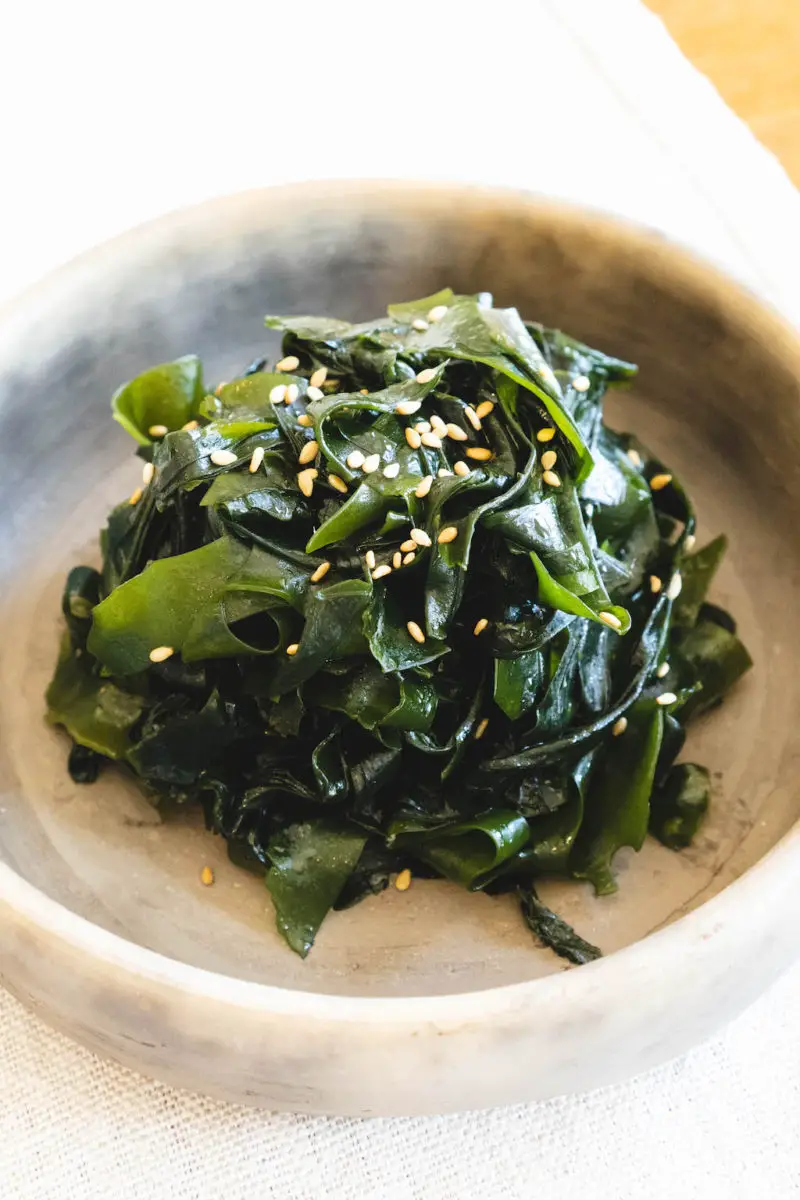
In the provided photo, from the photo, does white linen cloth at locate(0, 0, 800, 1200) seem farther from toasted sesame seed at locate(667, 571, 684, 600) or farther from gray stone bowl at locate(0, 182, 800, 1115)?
toasted sesame seed at locate(667, 571, 684, 600)

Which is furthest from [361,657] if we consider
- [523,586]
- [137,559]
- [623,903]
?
[623,903]

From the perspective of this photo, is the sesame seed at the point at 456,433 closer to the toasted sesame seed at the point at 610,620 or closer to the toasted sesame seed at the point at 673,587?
the toasted sesame seed at the point at 610,620

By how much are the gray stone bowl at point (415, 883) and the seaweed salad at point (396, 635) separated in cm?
7

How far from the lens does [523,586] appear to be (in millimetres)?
1537

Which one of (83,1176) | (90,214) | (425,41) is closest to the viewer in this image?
(83,1176)

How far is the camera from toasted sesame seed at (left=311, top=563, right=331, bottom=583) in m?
1.53

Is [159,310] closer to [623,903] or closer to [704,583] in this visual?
[704,583]

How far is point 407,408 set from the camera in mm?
1588

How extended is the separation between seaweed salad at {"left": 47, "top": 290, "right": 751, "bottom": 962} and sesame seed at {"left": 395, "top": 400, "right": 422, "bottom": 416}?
0.04 ft

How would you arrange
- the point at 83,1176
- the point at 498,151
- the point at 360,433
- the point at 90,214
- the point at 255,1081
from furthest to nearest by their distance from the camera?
the point at 498,151 → the point at 90,214 → the point at 360,433 → the point at 83,1176 → the point at 255,1081

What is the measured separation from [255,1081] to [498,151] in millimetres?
2529

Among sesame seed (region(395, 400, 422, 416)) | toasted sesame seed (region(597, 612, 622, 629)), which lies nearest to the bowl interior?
toasted sesame seed (region(597, 612, 622, 629))

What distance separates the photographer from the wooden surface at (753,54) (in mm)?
2830

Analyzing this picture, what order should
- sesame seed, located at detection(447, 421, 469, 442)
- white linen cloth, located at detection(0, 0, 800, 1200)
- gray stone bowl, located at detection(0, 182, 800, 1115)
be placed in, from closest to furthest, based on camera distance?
gray stone bowl, located at detection(0, 182, 800, 1115) → sesame seed, located at detection(447, 421, 469, 442) → white linen cloth, located at detection(0, 0, 800, 1200)
